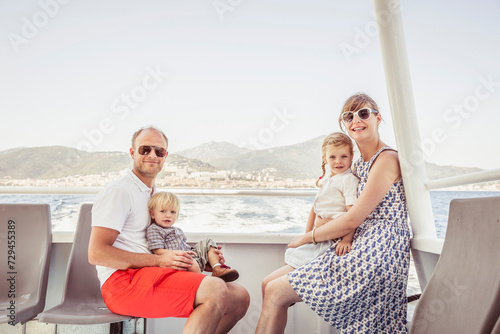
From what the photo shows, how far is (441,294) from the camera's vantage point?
123cm

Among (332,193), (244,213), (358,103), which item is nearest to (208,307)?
(332,193)

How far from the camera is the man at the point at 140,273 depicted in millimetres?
1482

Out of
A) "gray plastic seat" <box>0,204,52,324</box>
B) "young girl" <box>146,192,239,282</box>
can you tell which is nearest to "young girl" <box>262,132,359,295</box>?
"young girl" <box>146,192,239,282</box>

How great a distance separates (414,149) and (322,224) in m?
0.66

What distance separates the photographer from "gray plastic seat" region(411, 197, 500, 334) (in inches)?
39.4

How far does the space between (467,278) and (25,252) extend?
Result: 221cm

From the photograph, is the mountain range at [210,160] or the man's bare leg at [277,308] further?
the mountain range at [210,160]

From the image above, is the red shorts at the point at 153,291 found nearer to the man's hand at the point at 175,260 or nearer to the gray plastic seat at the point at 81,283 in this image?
the man's hand at the point at 175,260

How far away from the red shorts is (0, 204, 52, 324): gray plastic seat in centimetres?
68

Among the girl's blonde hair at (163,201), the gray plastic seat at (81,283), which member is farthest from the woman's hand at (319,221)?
the gray plastic seat at (81,283)

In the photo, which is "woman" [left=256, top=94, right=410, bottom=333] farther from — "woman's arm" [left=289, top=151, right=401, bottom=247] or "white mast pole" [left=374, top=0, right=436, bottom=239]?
"white mast pole" [left=374, top=0, right=436, bottom=239]

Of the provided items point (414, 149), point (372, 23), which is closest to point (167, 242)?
point (414, 149)

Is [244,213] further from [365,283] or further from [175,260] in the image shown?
[365,283]

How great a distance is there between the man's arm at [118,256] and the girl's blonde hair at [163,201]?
0.71 feet
